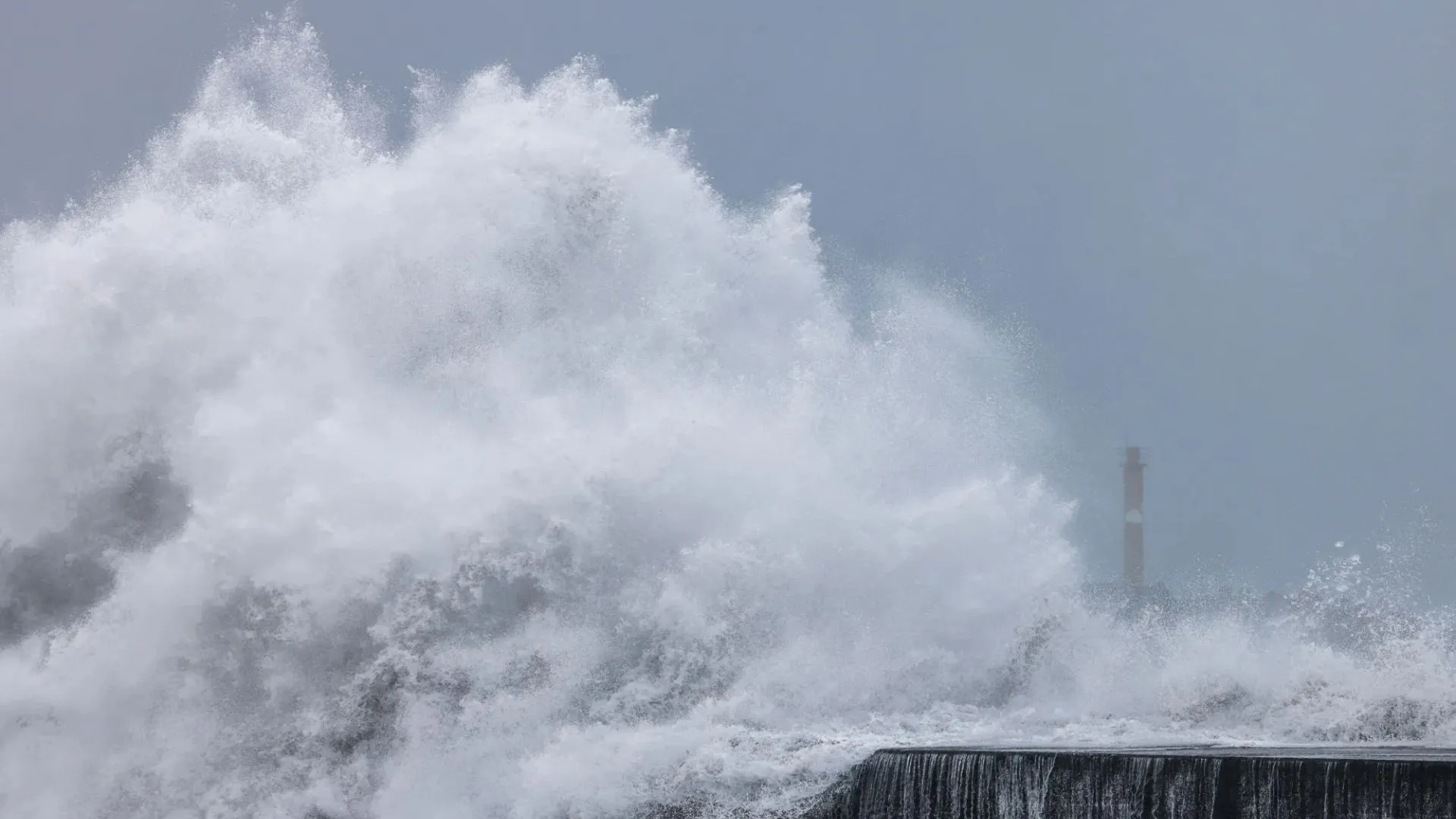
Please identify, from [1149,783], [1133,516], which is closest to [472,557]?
[1149,783]

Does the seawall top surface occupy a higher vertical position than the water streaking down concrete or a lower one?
higher

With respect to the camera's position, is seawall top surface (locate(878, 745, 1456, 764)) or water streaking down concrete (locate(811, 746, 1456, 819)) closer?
water streaking down concrete (locate(811, 746, 1456, 819))

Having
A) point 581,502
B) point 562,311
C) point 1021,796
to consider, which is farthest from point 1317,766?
point 562,311

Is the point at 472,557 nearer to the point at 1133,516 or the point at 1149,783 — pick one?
the point at 1149,783

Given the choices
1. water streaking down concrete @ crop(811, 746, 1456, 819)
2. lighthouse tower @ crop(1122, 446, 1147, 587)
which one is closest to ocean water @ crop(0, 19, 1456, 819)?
water streaking down concrete @ crop(811, 746, 1456, 819)

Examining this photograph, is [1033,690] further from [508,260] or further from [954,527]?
[508,260]

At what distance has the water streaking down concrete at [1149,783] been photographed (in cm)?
812

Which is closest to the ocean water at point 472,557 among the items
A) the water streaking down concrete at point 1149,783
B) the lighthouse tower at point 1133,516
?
the water streaking down concrete at point 1149,783

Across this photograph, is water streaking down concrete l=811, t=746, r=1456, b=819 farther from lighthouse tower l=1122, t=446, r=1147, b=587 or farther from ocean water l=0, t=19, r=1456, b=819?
lighthouse tower l=1122, t=446, r=1147, b=587

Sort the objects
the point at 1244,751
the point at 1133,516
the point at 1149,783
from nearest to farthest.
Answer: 1. the point at 1149,783
2. the point at 1244,751
3. the point at 1133,516

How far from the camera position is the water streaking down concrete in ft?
26.6

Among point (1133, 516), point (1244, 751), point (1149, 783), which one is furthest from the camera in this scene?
point (1133, 516)

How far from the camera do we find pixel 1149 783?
8.96m

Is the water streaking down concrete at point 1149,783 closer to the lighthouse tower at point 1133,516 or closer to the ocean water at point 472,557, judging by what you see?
the ocean water at point 472,557
